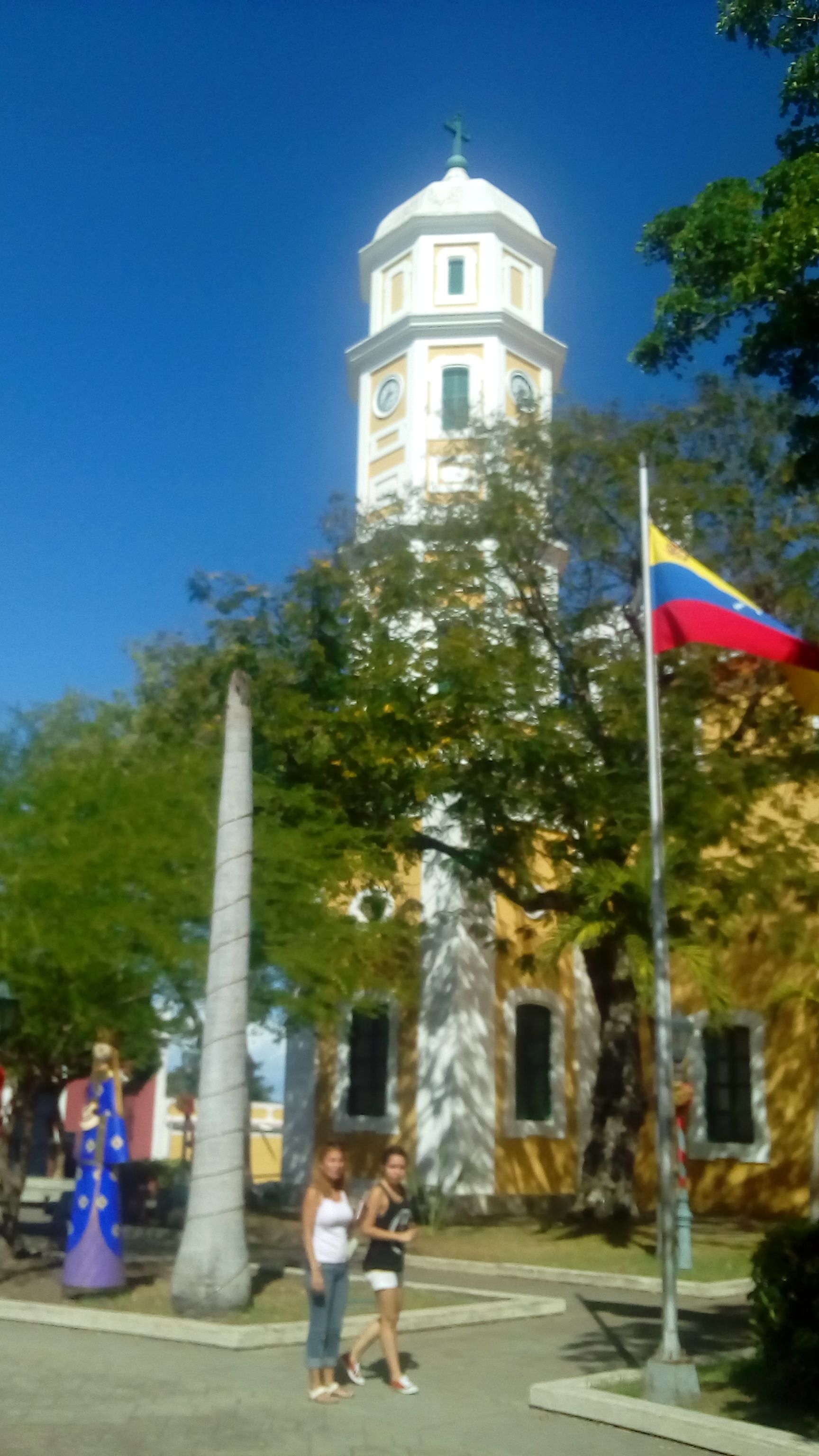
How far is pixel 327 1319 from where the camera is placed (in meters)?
8.72

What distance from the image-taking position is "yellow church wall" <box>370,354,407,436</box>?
2962 cm

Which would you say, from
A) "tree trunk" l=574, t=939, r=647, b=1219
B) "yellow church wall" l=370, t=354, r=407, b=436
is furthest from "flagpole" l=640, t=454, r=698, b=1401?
"yellow church wall" l=370, t=354, r=407, b=436

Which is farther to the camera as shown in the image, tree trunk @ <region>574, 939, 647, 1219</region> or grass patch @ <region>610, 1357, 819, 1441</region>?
tree trunk @ <region>574, 939, 647, 1219</region>

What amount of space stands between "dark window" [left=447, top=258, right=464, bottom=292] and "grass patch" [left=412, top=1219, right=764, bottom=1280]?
1990 centimetres

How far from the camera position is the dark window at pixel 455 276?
30766 mm

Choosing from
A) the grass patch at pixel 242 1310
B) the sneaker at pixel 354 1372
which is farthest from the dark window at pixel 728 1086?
the sneaker at pixel 354 1372

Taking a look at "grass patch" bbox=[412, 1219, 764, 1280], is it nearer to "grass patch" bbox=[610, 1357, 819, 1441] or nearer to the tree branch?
the tree branch

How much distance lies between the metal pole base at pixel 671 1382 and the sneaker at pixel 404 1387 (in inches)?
60.8

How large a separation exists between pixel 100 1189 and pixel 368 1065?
1325cm

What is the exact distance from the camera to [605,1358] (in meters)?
10.6

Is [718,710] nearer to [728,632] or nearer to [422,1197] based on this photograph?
[728,632]

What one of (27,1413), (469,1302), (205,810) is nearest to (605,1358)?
(469,1302)

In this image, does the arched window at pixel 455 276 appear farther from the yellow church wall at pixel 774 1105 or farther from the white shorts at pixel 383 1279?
the white shorts at pixel 383 1279

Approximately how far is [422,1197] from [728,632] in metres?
15.4
